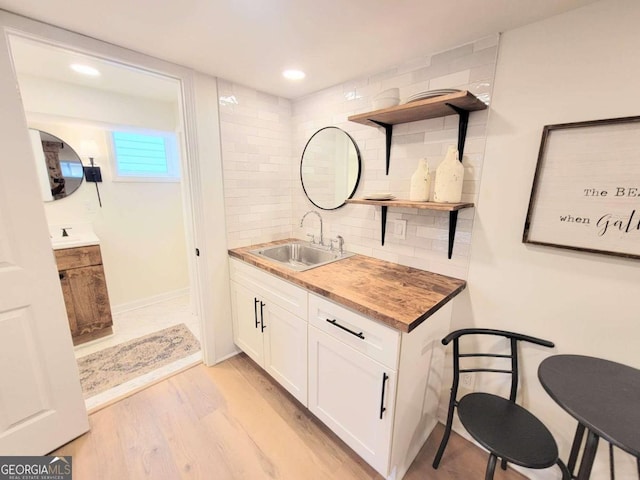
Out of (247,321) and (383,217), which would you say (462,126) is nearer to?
(383,217)

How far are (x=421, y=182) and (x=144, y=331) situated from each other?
113 inches

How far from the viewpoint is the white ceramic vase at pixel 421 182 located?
147 centimetres

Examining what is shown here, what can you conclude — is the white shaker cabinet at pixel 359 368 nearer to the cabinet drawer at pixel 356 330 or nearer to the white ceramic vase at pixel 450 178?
the cabinet drawer at pixel 356 330

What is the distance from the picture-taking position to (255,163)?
2186mm

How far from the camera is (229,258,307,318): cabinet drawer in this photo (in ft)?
5.08

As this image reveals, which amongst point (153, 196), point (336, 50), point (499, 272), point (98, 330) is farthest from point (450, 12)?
point (98, 330)

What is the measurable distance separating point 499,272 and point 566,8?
3.72ft

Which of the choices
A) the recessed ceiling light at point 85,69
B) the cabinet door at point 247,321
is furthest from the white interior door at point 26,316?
the cabinet door at point 247,321

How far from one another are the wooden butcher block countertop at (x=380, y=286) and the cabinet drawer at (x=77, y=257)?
1525 mm

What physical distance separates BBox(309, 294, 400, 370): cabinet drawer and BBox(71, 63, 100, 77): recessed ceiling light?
7.42 feet

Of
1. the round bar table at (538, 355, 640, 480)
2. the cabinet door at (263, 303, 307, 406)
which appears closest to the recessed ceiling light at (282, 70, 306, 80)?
the cabinet door at (263, 303, 307, 406)

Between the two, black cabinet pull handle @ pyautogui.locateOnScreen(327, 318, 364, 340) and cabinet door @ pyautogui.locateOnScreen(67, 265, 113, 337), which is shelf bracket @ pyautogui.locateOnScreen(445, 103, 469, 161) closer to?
black cabinet pull handle @ pyautogui.locateOnScreen(327, 318, 364, 340)

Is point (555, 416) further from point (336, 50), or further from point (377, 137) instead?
point (336, 50)

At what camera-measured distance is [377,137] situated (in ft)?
5.85
